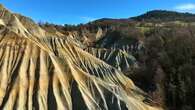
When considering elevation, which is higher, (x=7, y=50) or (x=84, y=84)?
(x=7, y=50)

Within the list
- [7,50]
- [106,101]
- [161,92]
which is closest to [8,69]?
[7,50]

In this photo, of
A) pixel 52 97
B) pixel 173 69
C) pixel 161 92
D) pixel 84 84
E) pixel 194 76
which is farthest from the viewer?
pixel 173 69

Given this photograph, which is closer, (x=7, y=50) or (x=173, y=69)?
(x=7, y=50)

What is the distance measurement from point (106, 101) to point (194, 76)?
3509 cm

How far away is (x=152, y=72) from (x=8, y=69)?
44.7 metres

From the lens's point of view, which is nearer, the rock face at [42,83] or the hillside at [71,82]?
the rock face at [42,83]

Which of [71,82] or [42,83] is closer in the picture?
[42,83]

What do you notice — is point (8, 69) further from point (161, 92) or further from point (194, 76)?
point (194, 76)

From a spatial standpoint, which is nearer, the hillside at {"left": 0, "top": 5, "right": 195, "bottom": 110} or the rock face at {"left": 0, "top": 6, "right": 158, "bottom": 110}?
the rock face at {"left": 0, "top": 6, "right": 158, "bottom": 110}

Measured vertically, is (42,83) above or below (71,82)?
above

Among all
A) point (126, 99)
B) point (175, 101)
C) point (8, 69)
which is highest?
point (8, 69)

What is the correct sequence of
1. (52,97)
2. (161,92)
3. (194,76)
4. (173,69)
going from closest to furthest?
(52,97) < (161,92) < (194,76) < (173,69)

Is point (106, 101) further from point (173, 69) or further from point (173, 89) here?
point (173, 69)

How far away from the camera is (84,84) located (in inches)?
2569
